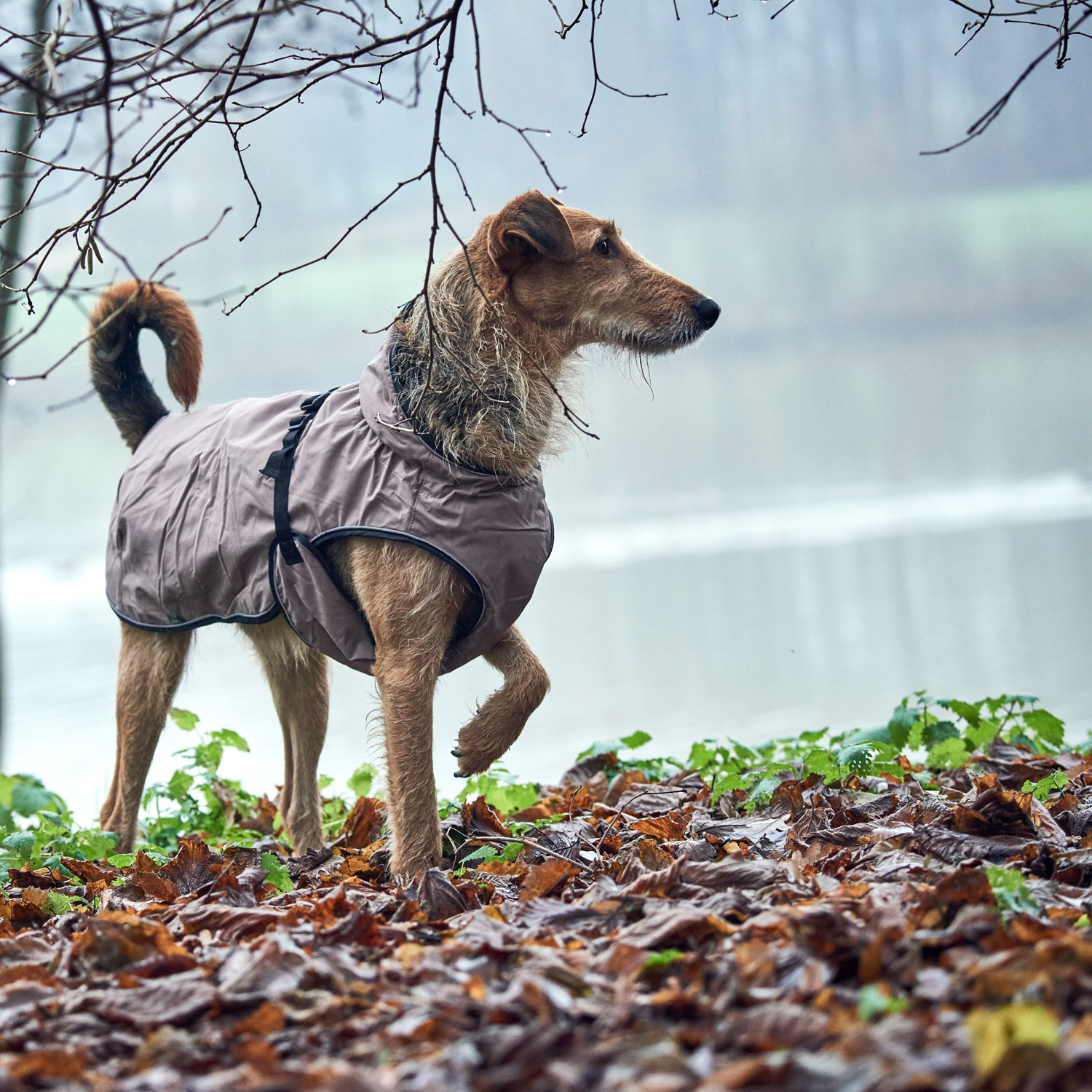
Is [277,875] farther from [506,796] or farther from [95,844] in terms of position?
[506,796]

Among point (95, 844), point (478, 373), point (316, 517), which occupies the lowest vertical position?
point (95, 844)

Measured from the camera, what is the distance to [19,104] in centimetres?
529

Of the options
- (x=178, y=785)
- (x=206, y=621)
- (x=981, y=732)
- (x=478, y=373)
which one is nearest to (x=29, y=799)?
(x=178, y=785)

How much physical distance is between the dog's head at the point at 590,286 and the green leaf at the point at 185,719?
2.15 metres

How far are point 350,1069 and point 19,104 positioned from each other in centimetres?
527

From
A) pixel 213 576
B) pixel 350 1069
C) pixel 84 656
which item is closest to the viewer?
pixel 350 1069

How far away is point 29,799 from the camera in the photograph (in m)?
4.20

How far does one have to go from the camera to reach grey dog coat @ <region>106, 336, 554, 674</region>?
3119 millimetres

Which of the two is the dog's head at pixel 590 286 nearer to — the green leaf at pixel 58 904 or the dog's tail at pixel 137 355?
the dog's tail at pixel 137 355

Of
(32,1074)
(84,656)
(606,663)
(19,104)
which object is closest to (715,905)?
(32,1074)

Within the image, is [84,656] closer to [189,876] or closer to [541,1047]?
[189,876]

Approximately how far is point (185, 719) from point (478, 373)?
2019mm

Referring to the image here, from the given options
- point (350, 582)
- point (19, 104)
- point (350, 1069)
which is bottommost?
point (350, 1069)

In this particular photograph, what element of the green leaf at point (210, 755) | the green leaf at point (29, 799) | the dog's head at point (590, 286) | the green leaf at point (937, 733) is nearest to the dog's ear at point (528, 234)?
the dog's head at point (590, 286)
